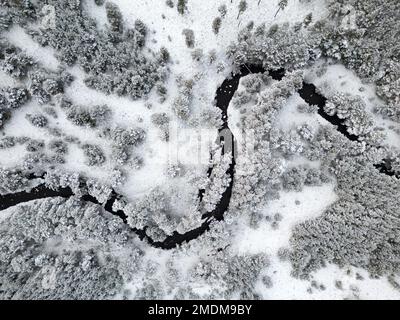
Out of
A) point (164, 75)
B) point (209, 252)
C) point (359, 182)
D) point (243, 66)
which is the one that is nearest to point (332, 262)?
point (359, 182)

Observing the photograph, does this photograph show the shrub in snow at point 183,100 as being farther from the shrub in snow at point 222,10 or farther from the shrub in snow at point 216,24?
the shrub in snow at point 222,10

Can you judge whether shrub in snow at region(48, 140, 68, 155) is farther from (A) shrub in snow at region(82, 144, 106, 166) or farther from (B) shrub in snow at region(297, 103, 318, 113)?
(B) shrub in snow at region(297, 103, 318, 113)

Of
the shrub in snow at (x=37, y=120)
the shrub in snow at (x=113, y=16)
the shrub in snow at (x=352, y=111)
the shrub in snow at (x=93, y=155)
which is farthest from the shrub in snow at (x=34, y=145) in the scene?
the shrub in snow at (x=352, y=111)

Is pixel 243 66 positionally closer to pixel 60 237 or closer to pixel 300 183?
pixel 300 183

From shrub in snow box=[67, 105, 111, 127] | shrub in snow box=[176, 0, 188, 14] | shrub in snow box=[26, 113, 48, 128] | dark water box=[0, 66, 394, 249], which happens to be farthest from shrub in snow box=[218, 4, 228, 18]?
shrub in snow box=[26, 113, 48, 128]

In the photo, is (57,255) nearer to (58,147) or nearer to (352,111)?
(58,147)
